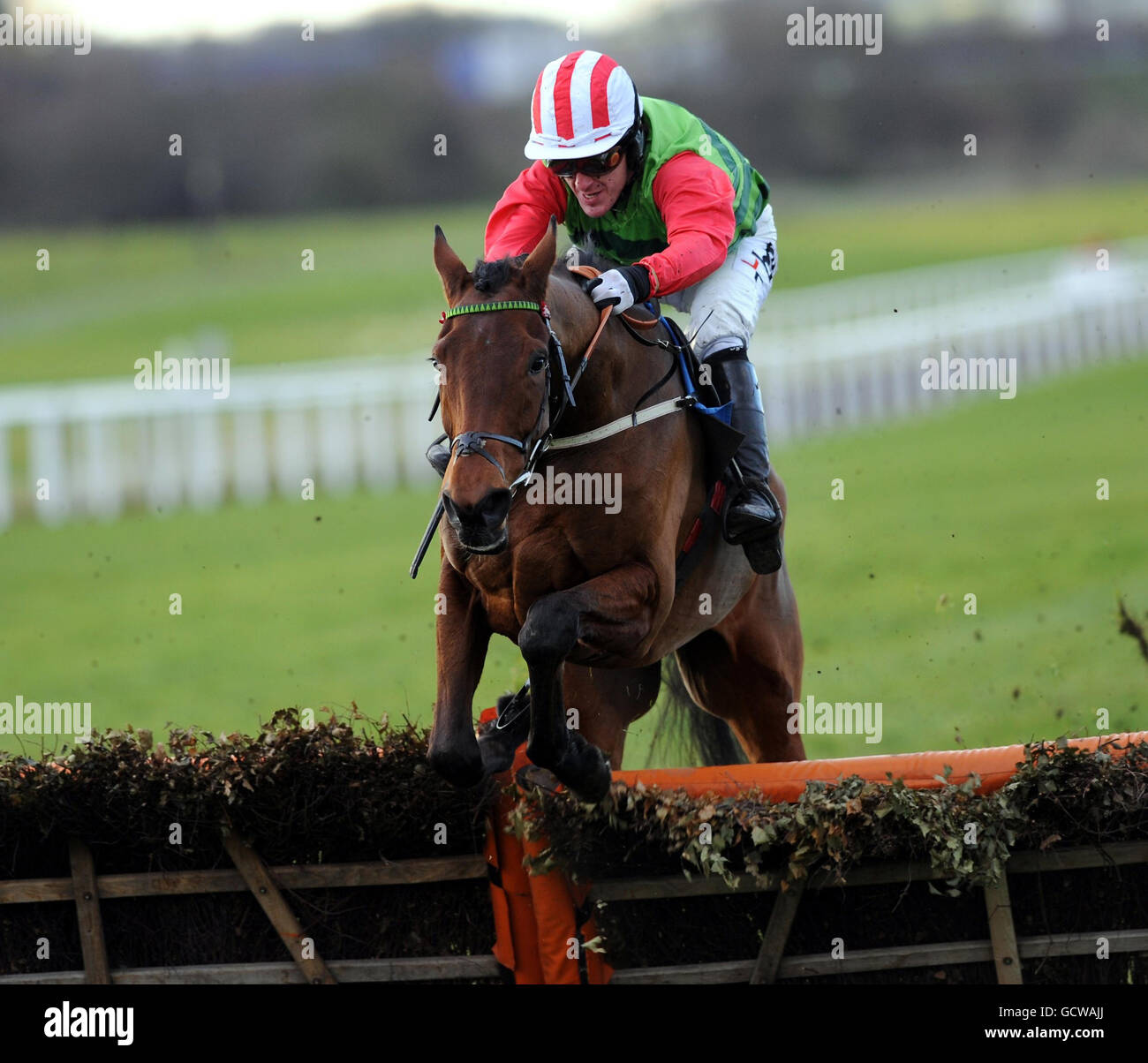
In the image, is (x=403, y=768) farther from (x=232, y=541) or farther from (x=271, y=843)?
(x=232, y=541)

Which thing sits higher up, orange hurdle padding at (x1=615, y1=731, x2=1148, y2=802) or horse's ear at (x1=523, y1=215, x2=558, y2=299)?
horse's ear at (x1=523, y1=215, x2=558, y2=299)

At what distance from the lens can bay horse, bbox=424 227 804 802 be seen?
3.78m

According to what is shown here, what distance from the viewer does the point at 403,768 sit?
4.51 metres

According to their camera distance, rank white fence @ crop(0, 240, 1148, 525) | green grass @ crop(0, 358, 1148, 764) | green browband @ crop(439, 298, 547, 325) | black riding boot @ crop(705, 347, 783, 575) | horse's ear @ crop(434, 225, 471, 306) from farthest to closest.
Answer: white fence @ crop(0, 240, 1148, 525) < green grass @ crop(0, 358, 1148, 764) < black riding boot @ crop(705, 347, 783, 575) < horse's ear @ crop(434, 225, 471, 306) < green browband @ crop(439, 298, 547, 325)

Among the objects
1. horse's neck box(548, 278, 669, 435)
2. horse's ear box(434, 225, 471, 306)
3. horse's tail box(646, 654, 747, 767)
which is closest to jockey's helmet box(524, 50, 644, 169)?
horse's neck box(548, 278, 669, 435)

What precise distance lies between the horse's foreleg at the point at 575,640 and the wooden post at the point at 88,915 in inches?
55.7

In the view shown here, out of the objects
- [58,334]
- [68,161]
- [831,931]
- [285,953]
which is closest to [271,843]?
[285,953]

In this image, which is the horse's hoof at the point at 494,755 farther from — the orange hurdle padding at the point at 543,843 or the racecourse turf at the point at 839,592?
the racecourse turf at the point at 839,592

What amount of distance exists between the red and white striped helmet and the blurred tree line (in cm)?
4003

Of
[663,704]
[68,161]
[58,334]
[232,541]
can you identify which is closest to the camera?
[663,704]

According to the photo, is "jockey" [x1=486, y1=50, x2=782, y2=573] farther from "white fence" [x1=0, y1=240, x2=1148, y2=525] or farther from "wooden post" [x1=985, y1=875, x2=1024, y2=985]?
"white fence" [x1=0, y1=240, x2=1148, y2=525]

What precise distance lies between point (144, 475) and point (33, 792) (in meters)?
11.8

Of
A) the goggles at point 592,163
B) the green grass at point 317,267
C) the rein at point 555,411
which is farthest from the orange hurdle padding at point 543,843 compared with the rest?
the green grass at point 317,267

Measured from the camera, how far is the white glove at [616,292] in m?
4.22
